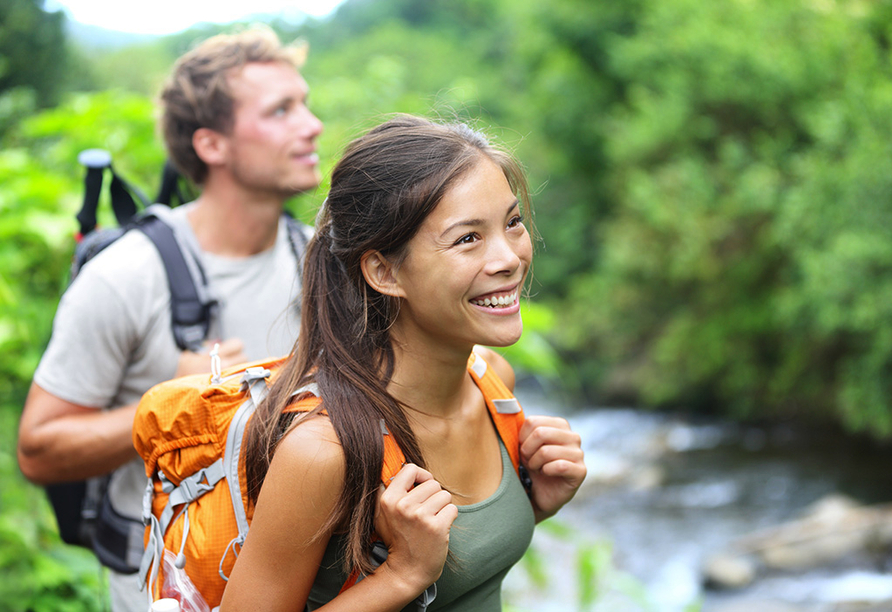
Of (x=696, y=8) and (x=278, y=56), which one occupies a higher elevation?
(x=278, y=56)

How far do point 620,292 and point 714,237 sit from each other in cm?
317

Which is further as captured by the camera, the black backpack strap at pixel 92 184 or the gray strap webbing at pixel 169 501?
the black backpack strap at pixel 92 184

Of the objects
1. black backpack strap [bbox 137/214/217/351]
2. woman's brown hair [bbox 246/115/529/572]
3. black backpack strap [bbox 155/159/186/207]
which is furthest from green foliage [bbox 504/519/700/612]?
woman's brown hair [bbox 246/115/529/572]

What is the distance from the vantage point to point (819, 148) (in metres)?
12.3

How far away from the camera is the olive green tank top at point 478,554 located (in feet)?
4.83

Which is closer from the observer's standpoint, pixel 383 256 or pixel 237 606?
pixel 237 606

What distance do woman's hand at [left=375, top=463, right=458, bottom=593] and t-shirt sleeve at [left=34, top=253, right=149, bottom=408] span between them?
3.74ft

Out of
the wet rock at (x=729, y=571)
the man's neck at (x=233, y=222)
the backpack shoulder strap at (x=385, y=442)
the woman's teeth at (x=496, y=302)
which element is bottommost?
the wet rock at (x=729, y=571)

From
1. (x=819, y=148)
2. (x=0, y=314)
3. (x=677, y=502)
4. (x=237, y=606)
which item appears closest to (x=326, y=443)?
(x=237, y=606)

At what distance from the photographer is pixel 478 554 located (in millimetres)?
1496

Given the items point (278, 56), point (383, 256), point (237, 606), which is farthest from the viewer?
point (278, 56)

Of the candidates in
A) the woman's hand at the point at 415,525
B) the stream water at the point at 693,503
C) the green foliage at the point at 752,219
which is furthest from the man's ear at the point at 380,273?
the green foliage at the point at 752,219

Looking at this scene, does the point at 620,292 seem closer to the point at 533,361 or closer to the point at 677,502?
the point at 677,502

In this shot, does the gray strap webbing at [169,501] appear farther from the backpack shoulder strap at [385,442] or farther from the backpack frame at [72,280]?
the backpack frame at [72,280]
